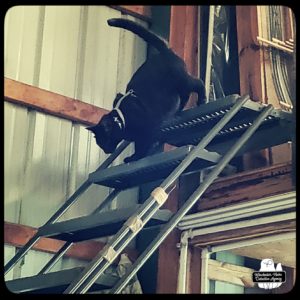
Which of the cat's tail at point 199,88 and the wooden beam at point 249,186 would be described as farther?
the cat's tail at point 199,88

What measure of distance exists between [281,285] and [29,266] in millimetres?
898

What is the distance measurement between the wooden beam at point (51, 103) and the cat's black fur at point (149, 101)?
1.54 feet

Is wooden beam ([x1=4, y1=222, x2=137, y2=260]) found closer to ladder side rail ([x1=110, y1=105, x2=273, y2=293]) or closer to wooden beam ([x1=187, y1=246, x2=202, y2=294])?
wooden beam ([x1=187, y1=246, x2=202, y2=294])

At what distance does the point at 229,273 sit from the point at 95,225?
0.56m

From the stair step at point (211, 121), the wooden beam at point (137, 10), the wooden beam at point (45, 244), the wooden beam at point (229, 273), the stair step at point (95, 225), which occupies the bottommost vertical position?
the wooden beam at point (229, 273)

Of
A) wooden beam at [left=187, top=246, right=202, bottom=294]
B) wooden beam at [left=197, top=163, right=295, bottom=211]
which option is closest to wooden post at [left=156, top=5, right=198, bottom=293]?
wooden beam at [left=187, top=246, right=202, bottom=294]

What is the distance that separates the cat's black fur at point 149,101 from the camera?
7.29 ft

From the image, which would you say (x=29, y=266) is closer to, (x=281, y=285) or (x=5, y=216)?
(x=5, y=216)

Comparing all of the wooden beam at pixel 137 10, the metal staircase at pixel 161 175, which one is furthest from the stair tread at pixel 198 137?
the wooden beam at pixel 137 10

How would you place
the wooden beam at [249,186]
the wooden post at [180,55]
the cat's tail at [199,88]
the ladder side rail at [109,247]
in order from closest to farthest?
the ladder side rail at [109,247]
the wooden beam at [249,186]
the cat's tail at [199,88]
the wooden post at [180,55]

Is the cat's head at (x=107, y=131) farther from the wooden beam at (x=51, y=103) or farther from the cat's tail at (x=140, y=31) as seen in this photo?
the wooden beam at (x=51, y=103)

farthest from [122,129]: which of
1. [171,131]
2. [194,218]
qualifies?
[194,218]

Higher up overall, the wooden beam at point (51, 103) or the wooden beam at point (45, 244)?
the wooden beam at point (51, 103)

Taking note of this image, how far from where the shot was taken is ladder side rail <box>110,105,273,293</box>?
180cm
